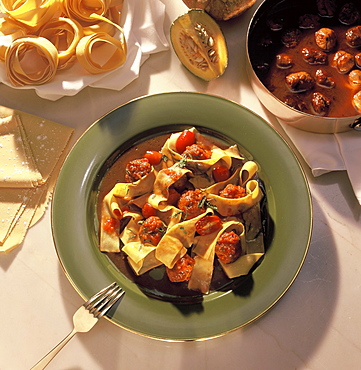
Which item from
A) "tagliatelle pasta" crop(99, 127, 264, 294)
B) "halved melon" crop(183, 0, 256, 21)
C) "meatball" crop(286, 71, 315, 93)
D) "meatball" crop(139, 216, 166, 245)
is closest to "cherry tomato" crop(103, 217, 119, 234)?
"tagliatelle pasta" crop(99, 127, 264, 294)

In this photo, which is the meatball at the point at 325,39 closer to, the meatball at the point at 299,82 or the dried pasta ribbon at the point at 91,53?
the meatball at the point at 299,82

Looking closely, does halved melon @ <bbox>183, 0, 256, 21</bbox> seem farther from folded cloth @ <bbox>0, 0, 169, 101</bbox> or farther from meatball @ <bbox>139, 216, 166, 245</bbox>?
meatball @ <bbox>139, 216, 166, 245</bbox>

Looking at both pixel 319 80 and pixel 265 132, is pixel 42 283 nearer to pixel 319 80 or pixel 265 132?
pixel 265 132

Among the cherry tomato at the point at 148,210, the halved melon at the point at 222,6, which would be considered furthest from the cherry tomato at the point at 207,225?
the halved melon at the point at 222,6

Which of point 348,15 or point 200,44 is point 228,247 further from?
point 348,15

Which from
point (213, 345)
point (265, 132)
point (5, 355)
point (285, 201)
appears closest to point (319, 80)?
point (265, 132)

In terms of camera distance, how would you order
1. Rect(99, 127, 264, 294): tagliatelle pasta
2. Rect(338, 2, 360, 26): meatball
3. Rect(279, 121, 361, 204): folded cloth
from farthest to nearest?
Rect(338, 2, 360, 26): meatball, Rect(279, 121, 361, 204): folded cloth, Rect(99, 127, 264, 294): tagliatelle pasta
